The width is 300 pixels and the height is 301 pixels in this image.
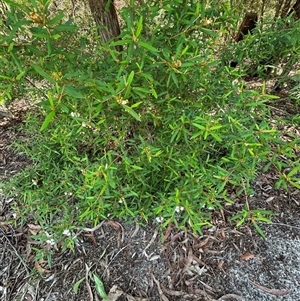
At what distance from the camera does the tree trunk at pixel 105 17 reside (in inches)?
52.2

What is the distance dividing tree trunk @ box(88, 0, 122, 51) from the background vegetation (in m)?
0.05

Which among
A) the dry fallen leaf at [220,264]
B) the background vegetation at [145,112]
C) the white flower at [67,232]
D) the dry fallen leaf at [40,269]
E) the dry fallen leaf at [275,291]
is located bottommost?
the dry fallen leaf at [275,291]

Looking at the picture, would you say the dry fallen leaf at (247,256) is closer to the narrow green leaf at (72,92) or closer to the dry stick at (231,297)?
the dry stick at (231,297)

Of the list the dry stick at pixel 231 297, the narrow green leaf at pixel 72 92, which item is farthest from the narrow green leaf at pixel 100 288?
the narrow green leaf at pixel 72 92

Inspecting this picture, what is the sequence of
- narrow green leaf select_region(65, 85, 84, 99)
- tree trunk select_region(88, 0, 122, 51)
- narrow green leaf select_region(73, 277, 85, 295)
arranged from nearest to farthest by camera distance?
narrow green leaf select_region(65, 85, 84, 99), tree trunk select_region(88, 0, 122, 51), narrow green leaf select_region(73, 277, 85, 295)

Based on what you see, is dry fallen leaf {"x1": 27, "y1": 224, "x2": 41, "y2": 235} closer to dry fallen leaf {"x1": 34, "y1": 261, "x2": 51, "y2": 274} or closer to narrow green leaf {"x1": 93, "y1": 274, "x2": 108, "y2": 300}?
dry fallen leaf {"x1": 34, "y1": 261, "x2": 51, "y2": 274}

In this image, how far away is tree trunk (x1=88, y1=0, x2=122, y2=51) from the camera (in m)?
1.33

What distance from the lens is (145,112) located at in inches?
53.0

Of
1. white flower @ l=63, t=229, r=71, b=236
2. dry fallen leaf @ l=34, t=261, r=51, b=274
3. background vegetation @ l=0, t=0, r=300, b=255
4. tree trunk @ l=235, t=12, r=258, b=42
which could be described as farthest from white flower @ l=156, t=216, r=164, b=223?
tree trunk @ l=235, t=12, r=258, b=42

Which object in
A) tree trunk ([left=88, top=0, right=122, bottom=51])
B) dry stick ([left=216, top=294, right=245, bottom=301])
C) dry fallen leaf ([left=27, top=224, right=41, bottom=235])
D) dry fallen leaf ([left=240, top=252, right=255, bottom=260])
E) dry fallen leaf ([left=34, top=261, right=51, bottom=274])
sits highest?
tree trunk ([left=88, top=0, right=122, bottom=51])

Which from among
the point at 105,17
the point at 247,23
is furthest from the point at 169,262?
the point at 247,23

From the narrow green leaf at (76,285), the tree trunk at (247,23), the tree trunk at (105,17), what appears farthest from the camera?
the tree trunk at (247,23)

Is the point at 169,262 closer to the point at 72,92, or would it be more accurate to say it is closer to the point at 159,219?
the point at 159,219

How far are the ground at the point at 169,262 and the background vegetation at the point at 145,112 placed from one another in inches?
4.5
